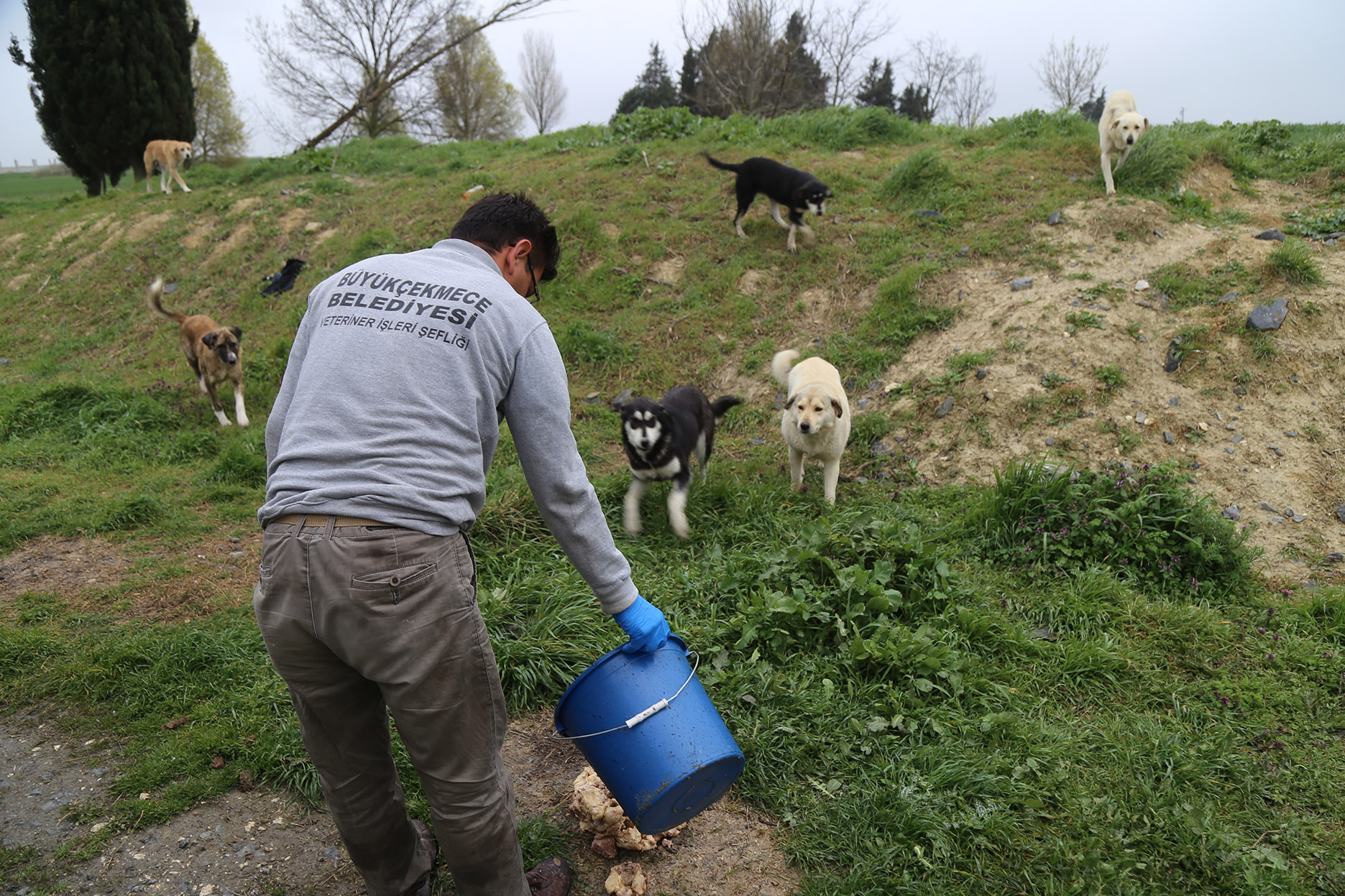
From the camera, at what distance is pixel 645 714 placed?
2131mm

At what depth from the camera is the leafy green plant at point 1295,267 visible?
18.9ft

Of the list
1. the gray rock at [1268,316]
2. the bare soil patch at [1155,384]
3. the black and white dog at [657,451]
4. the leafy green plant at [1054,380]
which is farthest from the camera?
the leafy green plant at [1054,380]

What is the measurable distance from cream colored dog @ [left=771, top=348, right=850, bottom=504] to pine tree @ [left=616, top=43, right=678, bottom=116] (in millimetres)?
27605

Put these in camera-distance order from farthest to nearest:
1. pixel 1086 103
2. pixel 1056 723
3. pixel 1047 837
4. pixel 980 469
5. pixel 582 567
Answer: pixel 1086 103
pixel 980 469
pixel 1056 723
pixel 1047 837
pixel 582 567

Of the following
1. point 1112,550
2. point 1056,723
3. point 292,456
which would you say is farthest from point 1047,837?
point 292,456

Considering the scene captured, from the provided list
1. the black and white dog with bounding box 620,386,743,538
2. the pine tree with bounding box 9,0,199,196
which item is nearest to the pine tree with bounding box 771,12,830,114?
the pine tree with bounding box 9,0,199,196

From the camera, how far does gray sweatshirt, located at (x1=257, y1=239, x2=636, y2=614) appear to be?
1.77m

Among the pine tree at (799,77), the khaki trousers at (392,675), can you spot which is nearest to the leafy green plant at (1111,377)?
the khaki trousers at (392,675)

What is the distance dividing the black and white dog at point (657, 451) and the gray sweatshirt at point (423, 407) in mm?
2555

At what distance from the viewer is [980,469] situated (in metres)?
5.35

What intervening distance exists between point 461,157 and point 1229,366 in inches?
501

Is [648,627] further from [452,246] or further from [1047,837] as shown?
[1047,837]

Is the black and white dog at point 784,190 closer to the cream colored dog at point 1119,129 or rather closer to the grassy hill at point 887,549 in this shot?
the grassy hill at point 887,549

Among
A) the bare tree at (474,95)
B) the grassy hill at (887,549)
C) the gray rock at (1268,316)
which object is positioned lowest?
the grassy hill at (887,549)
